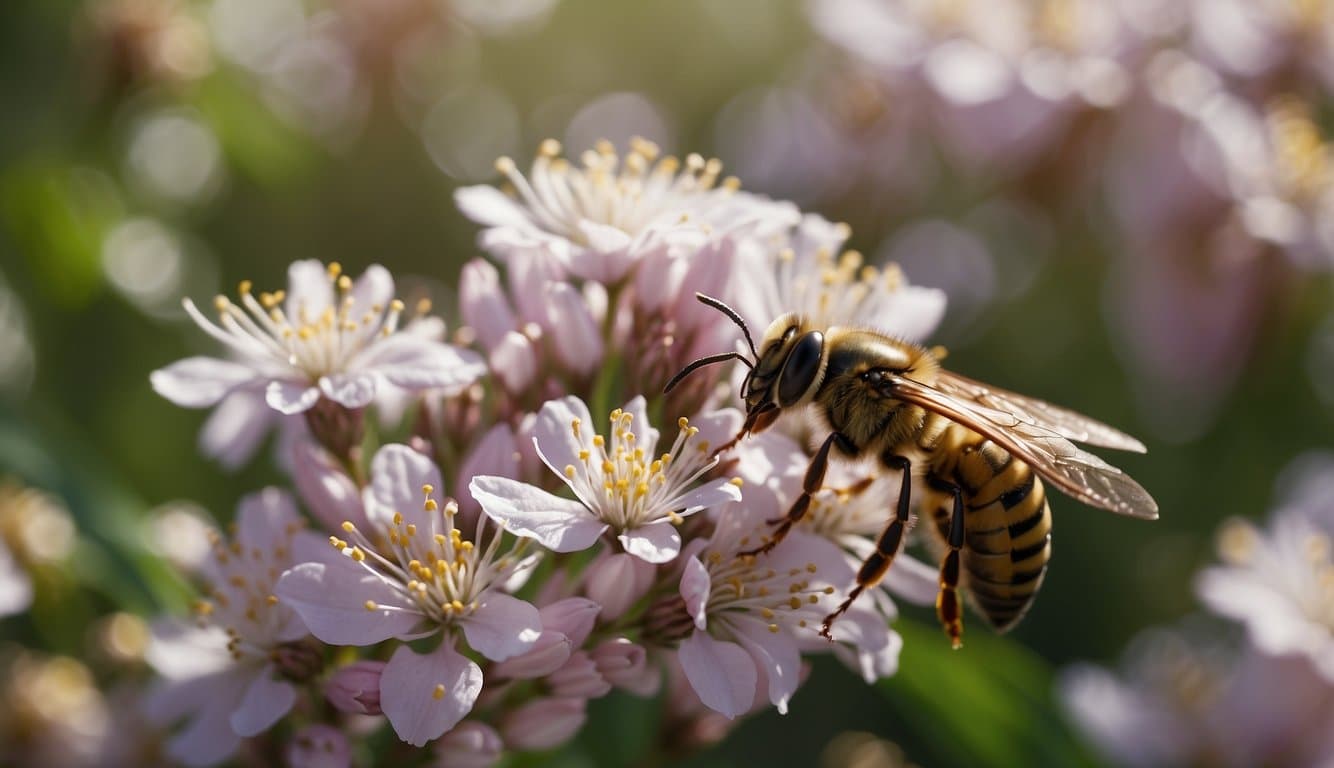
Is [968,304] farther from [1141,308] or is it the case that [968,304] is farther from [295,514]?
[295,514]

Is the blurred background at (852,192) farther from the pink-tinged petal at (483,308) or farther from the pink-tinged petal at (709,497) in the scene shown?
the pink-tinged petal at (709,497)

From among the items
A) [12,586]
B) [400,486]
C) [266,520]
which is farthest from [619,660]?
[12,586]

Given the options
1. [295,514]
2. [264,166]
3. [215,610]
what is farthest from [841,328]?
[264,166]

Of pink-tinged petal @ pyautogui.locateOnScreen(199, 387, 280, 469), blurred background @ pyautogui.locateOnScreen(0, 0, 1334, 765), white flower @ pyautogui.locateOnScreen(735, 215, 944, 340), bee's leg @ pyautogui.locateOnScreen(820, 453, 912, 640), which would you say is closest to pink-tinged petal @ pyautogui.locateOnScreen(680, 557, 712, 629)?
bee's leg @ pyautogui.locateOnScreen(820, 453, 912, 640)

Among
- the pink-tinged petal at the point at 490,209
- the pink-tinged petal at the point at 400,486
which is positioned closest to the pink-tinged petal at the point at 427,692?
the pink-tinged petal at the point at 400,486

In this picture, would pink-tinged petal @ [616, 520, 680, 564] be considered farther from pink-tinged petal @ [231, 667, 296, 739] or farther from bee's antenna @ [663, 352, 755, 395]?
pink-tinged petal @ [231, 667, 296, 739]
